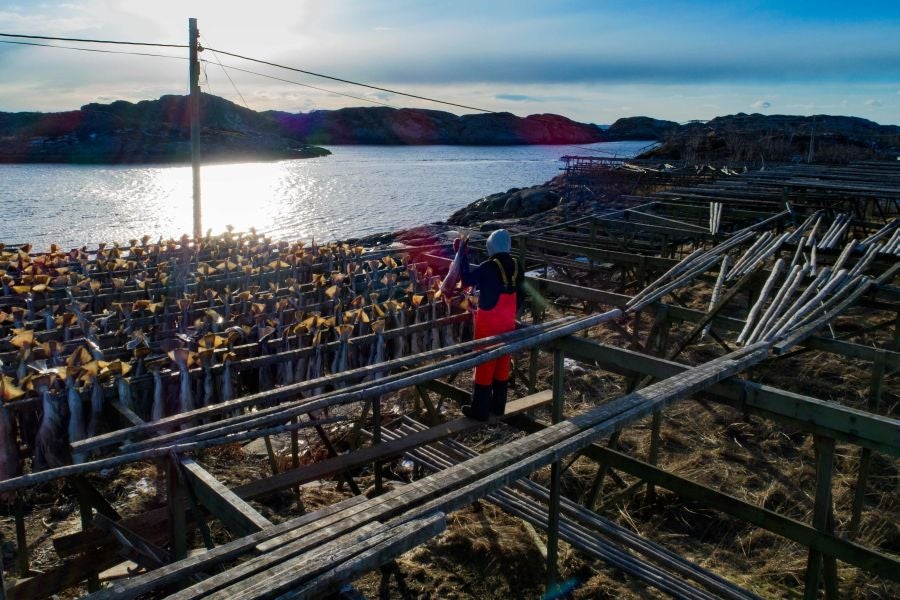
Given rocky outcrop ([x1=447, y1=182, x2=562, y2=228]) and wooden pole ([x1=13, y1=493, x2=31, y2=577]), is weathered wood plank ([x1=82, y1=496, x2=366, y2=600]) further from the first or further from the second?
rocky outcrop ([x1=447, y1=182, x2=562, y2=228])

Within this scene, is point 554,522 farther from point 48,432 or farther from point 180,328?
point 180,328

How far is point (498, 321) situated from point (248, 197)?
273ft

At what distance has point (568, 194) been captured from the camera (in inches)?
1770

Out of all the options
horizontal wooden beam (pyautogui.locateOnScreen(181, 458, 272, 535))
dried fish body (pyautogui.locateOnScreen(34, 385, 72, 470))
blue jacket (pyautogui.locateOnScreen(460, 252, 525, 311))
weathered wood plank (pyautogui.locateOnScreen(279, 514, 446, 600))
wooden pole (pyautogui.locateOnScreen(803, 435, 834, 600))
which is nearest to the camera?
weathered wood plank (pyautogui.locateOnScreen(279, 514, 446, 600))

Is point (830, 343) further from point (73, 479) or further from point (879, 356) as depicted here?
point (73, 479)

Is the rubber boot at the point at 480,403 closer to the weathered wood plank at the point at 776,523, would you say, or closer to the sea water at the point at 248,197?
the weathered wood plank at the point at 776,523

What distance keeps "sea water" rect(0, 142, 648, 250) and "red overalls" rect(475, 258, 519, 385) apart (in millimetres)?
34721

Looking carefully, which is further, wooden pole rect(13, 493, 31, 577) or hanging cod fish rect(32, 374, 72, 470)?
wooden pole rect(13, 493, 31, 577)

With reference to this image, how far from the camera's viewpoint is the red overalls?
6938mm

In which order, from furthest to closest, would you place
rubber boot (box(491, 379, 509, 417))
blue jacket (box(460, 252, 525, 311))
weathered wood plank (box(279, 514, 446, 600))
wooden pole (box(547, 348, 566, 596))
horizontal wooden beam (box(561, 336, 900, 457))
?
1. rubber boot (box(491, 379, 509, 417))
2. blue jacket (box(460, 252, 525, 311))
3. wooden pole (box(547, 348, 566, 596))
4. horizontal wooden beam (box(561, 336, 900, 457))
5. weathered wood plank (box(279, 514, 446, 600))

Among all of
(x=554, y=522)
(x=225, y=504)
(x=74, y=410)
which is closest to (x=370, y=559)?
(x=225, y=504)

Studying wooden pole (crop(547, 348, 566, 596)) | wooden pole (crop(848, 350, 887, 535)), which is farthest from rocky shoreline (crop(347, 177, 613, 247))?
wooden pole (crop(547, 348, 566, 596))

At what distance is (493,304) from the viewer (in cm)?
698

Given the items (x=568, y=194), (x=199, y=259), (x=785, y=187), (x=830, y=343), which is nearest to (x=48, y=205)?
(x=568, y=194)
